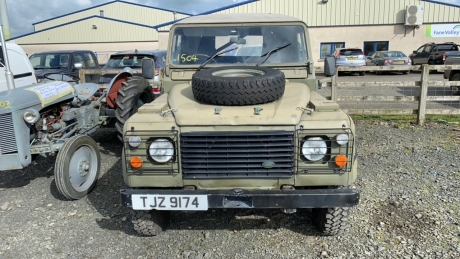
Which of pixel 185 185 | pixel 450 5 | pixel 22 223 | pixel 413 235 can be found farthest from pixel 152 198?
pixel 450 5

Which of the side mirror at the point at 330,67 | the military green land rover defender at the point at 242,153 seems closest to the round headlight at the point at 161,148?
the military green land rover defender at the point at 242,153

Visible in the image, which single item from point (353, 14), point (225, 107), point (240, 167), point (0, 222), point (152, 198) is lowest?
point (0, 222)

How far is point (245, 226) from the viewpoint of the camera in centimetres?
396

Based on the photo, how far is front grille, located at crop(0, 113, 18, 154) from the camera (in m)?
4.34

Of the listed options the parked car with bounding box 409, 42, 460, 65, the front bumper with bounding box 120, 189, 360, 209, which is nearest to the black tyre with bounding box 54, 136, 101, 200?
the front bumper with bounding box 120, 189, 360, 209

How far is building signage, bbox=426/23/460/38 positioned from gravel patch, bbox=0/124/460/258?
24470 millimetres

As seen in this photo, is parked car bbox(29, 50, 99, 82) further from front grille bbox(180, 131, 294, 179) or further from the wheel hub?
front grille bbox(180, 131, 294, 179)

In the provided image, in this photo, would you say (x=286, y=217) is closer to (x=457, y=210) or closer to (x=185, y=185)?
(x=185, y=185)

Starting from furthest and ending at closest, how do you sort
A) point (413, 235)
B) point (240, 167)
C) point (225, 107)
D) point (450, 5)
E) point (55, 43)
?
point (55, 43), point (450, 5), point (413, 235), point (225, 107), point (240, 167)

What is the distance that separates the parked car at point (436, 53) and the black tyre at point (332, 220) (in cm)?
Result: 2035

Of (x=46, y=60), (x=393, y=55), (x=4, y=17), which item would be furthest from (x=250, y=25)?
(x=393, y=55)

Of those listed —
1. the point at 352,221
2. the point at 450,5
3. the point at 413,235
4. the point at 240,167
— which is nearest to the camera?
the point at 240,167

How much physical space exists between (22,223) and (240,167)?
2.72m

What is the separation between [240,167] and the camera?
3.16 metres
